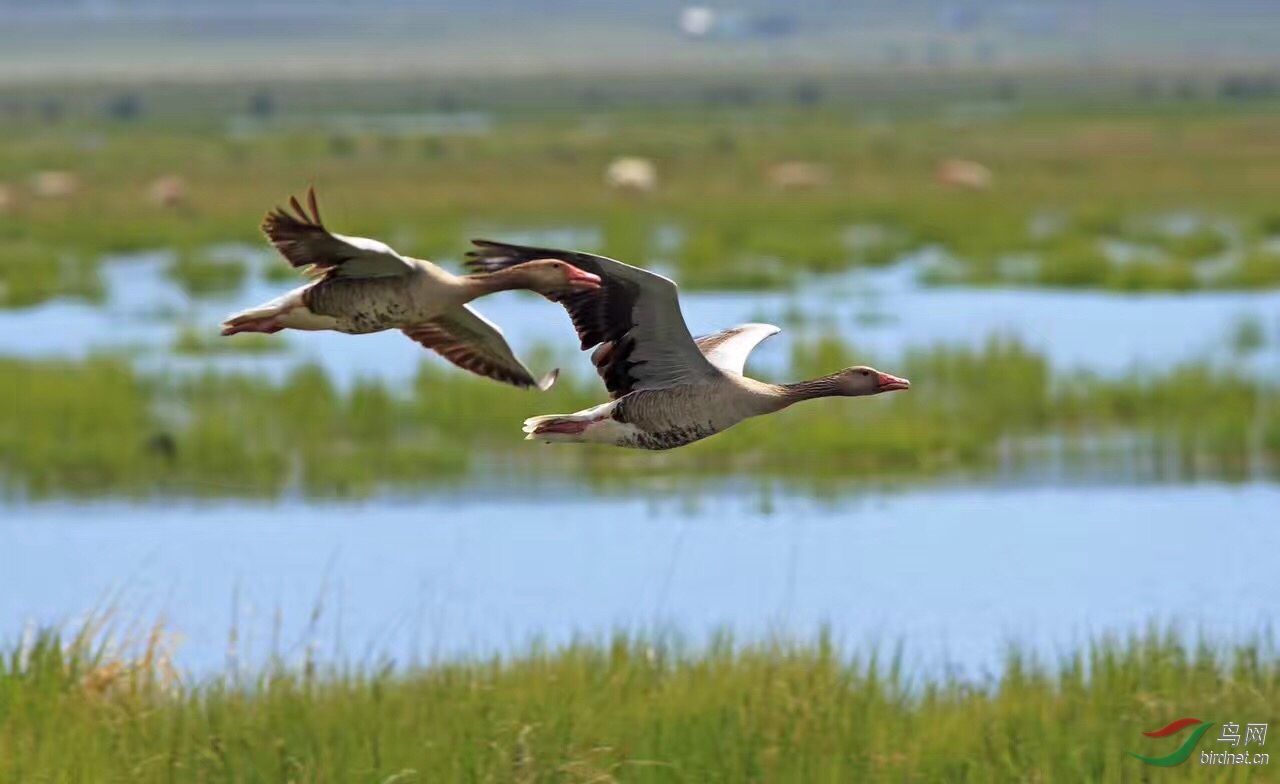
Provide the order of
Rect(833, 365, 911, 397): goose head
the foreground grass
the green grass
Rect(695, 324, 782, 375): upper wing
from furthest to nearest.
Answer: the green grass
the foreground grass
Rect(695, 324, 782, 375): upper wing
Rect(833, 365, 911, 397): goose head

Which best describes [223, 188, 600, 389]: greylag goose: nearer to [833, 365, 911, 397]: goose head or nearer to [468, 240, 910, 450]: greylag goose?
[468, 240, 910, 450]: greylag goose

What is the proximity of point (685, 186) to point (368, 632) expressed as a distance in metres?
41.2

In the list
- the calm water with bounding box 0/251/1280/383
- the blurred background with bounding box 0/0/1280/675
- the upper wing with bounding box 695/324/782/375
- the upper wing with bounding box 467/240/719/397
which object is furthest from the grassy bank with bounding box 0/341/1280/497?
the upper wing with bounding box 467/240/719/397

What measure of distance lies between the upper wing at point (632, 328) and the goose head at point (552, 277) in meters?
0.34

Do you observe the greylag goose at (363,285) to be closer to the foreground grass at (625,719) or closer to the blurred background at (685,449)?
the blurred background at (685,449)

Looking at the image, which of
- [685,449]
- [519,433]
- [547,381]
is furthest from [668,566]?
[547,381]

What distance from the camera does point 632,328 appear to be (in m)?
7.54

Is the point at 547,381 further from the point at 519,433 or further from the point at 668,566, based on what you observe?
the point at 519,433

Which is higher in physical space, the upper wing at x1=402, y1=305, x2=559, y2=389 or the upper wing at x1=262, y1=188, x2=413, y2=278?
the upper wing at x1=262, y1=188, x2=413, y2=278

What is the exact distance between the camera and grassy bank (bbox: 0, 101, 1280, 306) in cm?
3908

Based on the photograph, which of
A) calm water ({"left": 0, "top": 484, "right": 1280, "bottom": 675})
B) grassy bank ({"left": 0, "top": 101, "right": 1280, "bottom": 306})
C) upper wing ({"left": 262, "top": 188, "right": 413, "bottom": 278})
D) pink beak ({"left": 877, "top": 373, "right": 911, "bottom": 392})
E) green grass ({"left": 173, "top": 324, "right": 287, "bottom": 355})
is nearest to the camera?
upper wing ({"left": 262, "top": 188, "right": 413, "bottom": 278})

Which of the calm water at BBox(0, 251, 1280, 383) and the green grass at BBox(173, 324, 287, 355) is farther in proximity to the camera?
the green grass at BBox(173, 324, 287, 355)

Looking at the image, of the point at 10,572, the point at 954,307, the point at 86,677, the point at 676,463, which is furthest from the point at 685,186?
the point at 86,677

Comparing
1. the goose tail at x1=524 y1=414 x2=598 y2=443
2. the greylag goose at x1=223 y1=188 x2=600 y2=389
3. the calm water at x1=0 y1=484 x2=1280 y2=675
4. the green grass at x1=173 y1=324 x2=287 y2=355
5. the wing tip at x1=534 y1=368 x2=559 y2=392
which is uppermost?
the green grass at x1=173 y1=324 x2=287 y2=355
